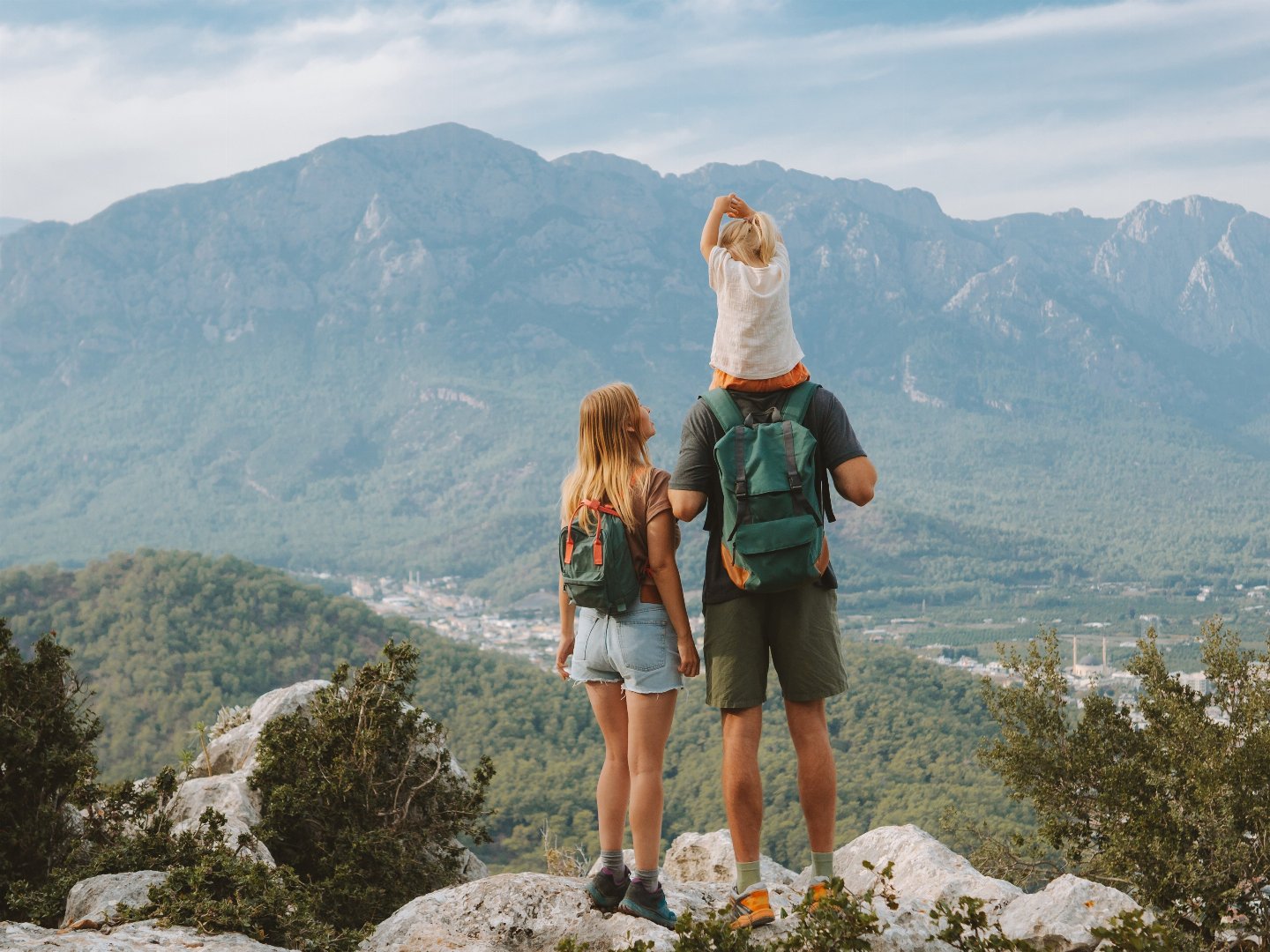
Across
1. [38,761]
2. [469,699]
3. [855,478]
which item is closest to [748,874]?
[855,478]

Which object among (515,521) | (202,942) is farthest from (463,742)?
(515,521)

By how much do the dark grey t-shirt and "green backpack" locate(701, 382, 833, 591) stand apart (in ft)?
0.24

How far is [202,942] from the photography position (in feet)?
13.5

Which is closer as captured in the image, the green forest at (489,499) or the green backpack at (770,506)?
the green backpack at (770,506)

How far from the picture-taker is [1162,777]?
6652 mm

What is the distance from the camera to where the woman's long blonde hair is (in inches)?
177

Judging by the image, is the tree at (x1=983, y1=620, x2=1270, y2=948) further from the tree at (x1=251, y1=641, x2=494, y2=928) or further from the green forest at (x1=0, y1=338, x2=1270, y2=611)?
the green forest at (x1=0, y1=338, x2=1270, y2=611)

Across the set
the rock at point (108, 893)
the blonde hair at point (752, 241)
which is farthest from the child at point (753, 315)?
the rock at point (108, 893)

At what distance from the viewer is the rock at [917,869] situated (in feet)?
20.2

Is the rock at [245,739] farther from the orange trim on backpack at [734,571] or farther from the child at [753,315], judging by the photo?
the child at [753,315]

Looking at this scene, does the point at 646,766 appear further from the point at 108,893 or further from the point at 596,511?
the point at 108,893

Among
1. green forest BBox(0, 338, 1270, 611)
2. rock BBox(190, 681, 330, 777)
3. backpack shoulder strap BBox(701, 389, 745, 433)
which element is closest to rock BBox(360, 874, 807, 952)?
backpack shoulder strap BBox(701, 389, 745, 433)

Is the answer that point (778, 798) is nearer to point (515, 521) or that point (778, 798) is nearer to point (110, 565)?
point (110, 565)

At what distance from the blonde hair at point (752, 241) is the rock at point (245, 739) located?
5.10 m
